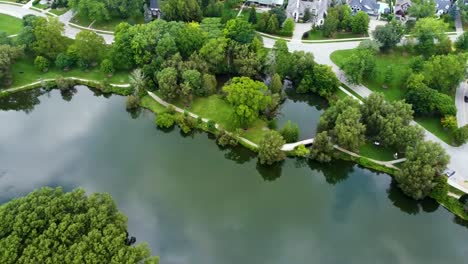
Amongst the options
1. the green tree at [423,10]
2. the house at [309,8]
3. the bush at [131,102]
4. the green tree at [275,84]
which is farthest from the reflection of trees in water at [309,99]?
the green tree at [423,10]

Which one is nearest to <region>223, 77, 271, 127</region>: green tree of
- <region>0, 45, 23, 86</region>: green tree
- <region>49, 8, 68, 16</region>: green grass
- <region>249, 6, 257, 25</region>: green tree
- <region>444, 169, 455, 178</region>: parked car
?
<region>444, 169, 455, 178</region>: parked car

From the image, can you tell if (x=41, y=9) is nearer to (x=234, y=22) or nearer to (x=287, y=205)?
(x=234, y=22)

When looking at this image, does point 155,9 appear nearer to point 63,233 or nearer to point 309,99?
point 309,99

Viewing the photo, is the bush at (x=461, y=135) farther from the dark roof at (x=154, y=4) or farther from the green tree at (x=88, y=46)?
the dark roof at (x=154, y=4)

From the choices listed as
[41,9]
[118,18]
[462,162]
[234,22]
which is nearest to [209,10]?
[234,22]

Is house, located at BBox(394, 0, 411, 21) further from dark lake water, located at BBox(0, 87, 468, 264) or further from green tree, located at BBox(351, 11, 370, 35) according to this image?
dark lake water, located at BBox(0, 87, 468, 264)

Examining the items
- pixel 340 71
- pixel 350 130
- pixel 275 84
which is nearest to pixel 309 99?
pixel 275 84
